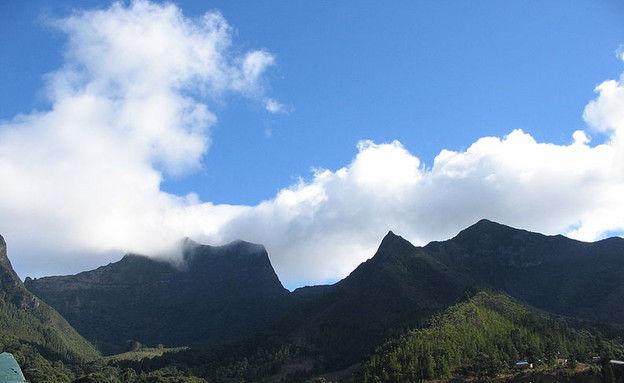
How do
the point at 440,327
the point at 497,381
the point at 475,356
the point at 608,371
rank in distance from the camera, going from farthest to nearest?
1. the point at 440,327
2. the point at 475,356
3. the point at 497,381
4. the point at 608,371

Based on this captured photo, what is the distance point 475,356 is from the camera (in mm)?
160500

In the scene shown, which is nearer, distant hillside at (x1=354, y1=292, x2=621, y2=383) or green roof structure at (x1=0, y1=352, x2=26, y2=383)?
distant hillside at (x1=354, y1=292, x2=621, y2=383)

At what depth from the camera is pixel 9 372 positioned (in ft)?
567

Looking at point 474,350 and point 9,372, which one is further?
point 9,372

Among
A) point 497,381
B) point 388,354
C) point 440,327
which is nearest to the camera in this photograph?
point 497,381

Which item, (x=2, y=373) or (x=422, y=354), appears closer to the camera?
(x=422, y=354)

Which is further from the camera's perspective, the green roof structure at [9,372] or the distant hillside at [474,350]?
the green roof structure at [9,372]

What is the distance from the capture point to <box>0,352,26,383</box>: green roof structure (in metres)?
168

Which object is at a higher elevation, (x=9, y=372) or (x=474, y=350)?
(x=9, y=372)

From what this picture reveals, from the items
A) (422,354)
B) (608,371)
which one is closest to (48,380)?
(422,354)

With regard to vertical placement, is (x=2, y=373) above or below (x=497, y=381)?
above

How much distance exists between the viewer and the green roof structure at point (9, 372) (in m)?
168

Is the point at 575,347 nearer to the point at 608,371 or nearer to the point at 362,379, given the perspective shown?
the point at 608,371

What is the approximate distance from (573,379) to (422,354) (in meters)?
42.1
